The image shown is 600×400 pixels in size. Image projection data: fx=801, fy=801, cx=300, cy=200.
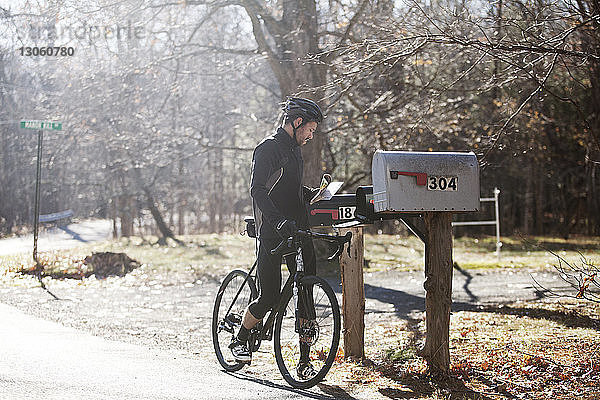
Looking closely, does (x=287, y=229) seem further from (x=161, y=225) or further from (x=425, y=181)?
(x=161, y=225)

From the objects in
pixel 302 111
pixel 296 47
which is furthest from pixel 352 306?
pixel 296 47

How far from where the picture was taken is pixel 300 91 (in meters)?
10.9

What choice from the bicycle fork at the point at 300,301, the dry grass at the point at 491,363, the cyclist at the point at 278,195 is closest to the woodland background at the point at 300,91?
the dry grass at the point at 491,363

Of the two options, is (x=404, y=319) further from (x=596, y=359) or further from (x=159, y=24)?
(x=159, y=24)

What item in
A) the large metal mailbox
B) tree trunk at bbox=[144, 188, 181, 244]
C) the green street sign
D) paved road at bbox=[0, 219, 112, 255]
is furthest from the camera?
tree trunk at bbox=[144, 188, 181, 244]

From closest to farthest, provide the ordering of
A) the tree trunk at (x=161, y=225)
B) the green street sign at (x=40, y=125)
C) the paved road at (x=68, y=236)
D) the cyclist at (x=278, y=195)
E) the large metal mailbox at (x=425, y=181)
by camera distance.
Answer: the large metal mailbox at (x=425, y=181) < the cyclist at (x=278, y=195) < the green street sign at (x=40, y=125) < the paved road at (x=68, y=236) < the tree trunk at (x=161, y=225)

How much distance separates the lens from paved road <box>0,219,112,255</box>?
23.6 metres

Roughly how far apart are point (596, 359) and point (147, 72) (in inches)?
481

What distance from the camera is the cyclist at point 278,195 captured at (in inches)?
227

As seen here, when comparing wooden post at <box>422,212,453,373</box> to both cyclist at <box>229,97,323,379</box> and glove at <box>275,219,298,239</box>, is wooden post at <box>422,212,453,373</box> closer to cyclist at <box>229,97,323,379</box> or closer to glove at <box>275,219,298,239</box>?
cyclist at <box>229,97,323,379</box>

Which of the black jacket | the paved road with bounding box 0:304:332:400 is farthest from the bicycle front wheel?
the black jacket

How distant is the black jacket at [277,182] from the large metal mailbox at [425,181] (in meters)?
0.59

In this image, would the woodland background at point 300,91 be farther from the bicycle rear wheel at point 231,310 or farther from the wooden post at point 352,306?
the bicycle rear wheel at point 231,310

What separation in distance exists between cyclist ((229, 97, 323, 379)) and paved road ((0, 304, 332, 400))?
1.78 ft
